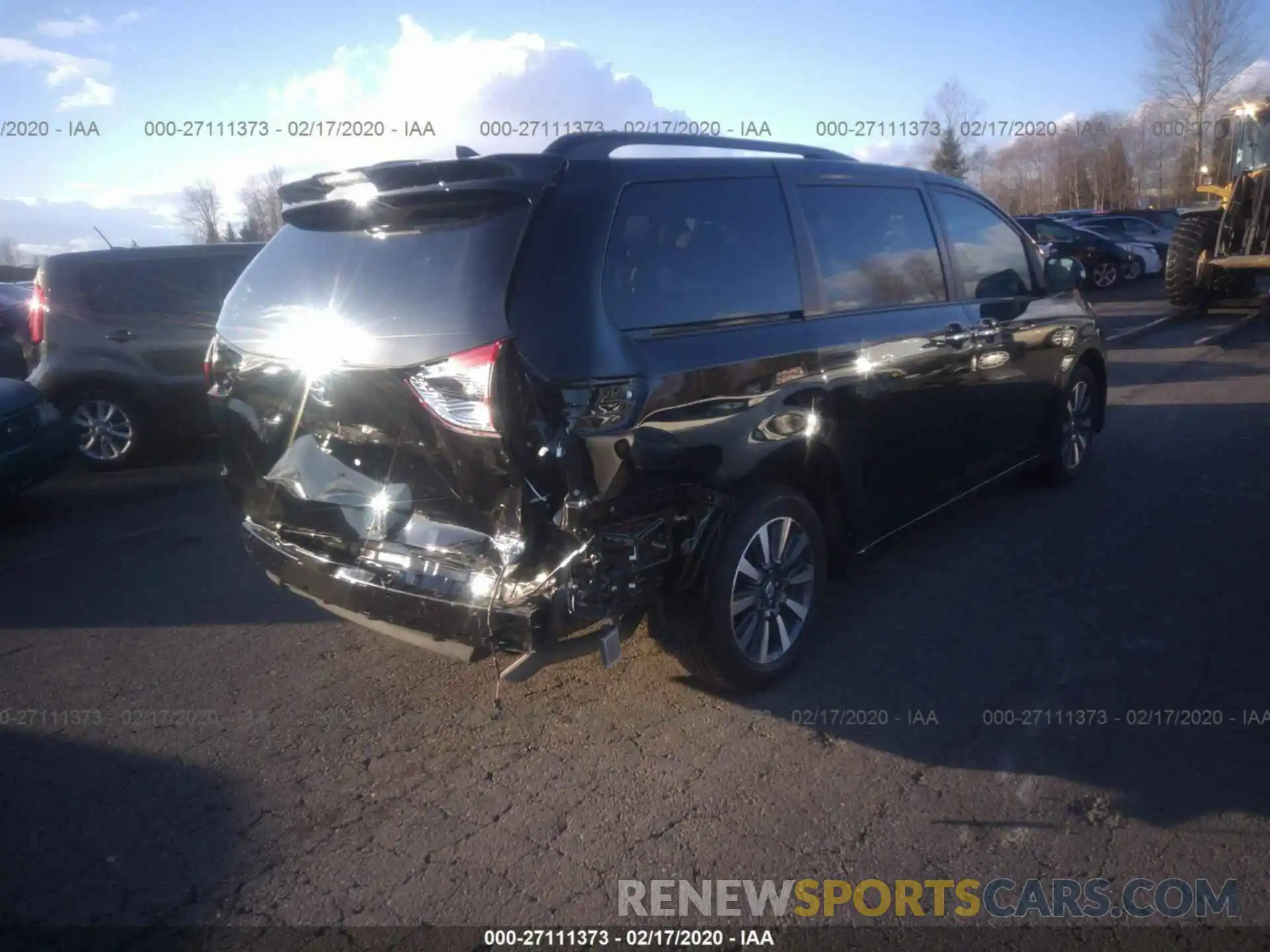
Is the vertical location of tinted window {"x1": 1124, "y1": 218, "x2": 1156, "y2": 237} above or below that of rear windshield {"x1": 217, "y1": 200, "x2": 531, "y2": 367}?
above

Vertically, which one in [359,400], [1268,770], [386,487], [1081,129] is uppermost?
[1081,129]

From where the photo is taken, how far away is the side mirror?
609cm

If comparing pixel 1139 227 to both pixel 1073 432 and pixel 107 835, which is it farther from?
pixel 107 835

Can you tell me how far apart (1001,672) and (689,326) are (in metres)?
1.90

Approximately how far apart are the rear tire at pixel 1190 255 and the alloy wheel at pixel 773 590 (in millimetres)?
12683

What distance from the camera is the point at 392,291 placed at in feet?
11.0

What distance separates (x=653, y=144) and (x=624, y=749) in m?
2.25

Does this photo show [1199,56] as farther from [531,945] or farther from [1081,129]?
[531,945]

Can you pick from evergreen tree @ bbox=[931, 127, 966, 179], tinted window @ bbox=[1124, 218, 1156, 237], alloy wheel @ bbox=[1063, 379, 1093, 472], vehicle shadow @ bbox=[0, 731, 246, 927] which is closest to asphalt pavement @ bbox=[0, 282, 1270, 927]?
vehicle shadow @ bbox=[0, 731, 246, 927]

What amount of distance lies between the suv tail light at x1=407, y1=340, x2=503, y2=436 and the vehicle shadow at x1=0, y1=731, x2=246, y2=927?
147 centimetres

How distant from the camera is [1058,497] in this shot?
20.5 ft

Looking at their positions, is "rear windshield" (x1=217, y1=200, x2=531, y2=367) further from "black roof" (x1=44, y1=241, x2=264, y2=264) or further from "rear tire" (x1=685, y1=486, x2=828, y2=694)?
"black roof" (x1=44, y1=241, x2=264, y2=264)

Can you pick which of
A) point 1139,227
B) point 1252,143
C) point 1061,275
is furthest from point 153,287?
point 1139,227

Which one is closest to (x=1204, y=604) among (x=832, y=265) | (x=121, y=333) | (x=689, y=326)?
(x=832, y=265)
